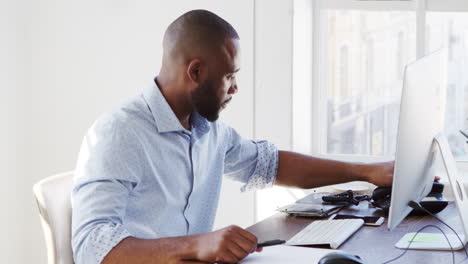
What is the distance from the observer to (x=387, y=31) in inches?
127

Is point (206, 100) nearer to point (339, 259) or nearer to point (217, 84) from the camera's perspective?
point (217, 84)

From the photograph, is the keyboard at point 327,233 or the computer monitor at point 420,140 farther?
the keyboard at point 327,233

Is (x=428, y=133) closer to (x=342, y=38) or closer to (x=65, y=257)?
(x=65, y=257)

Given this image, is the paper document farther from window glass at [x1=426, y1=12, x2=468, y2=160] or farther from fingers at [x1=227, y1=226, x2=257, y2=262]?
window glass at [x1=426, y1=12, x2=468, y2=160]

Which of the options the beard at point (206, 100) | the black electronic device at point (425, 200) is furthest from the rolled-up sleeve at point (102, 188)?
the black electronic device at point (425, 200)

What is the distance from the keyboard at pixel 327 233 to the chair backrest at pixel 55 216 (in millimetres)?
558

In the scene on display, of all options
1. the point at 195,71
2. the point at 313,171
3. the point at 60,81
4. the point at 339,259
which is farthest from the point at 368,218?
the point at 60,81

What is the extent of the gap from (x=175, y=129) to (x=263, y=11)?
4.61 ft

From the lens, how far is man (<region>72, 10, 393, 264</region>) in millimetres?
1515

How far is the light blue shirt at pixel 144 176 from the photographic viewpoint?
1580 mm

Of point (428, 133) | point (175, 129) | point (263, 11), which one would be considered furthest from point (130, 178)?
point (263, 11)

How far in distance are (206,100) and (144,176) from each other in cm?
26

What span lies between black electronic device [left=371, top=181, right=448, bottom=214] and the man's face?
1.97 ft

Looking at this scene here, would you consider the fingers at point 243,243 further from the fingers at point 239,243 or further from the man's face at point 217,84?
the man's face at point 217,84
